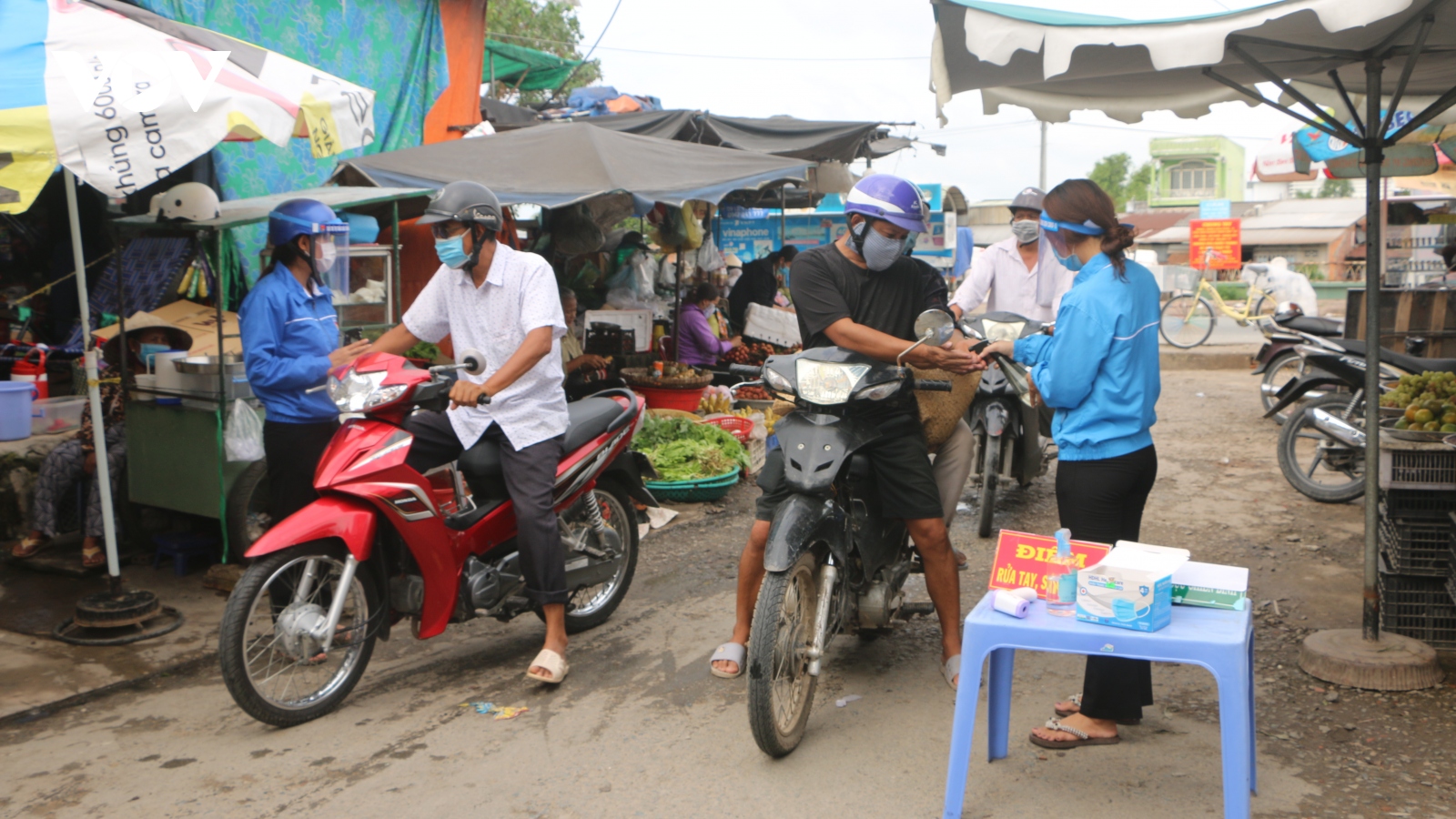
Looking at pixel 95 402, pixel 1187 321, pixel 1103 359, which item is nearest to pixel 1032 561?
pixel 1103 359

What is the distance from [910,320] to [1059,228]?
0.74 m

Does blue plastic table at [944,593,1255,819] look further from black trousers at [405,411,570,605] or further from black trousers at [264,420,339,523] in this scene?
black trousers at [264,420,339,523]

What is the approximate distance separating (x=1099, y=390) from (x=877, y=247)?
96 centimetres

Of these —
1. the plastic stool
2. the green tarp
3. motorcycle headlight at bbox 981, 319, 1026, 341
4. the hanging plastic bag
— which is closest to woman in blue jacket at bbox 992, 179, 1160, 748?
motorcycle headlight at bbox 981, 319, 1026, 341

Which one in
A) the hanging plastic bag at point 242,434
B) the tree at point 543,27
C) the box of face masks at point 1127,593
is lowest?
the box of face masks at point 1127,593

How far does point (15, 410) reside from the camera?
5.56m

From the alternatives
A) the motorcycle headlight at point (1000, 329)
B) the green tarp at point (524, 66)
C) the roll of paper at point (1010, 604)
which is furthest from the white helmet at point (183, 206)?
the green tarp at point (524, 66)

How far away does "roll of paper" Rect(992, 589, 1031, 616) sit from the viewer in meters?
2.89

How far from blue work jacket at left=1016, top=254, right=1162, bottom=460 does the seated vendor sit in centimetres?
486

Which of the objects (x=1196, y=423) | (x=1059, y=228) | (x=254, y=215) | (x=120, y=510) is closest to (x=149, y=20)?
(x=254, y=215)

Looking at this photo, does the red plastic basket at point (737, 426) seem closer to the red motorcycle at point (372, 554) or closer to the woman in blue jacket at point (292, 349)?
the red motorcycle at point (372, 554)

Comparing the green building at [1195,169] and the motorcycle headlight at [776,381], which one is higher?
the green building at [1195,169]

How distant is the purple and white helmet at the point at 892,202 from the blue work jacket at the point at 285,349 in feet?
8.35

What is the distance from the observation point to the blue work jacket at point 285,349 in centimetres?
473
